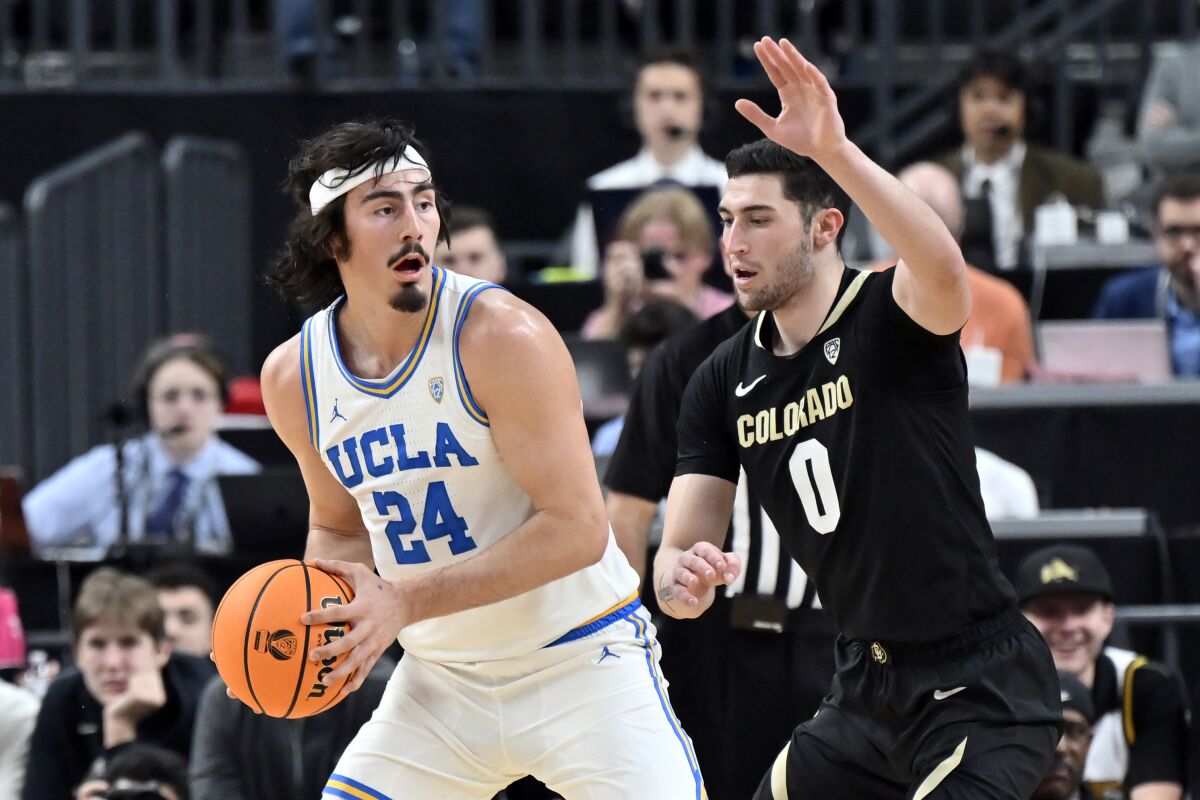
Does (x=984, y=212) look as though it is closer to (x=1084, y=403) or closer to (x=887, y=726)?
(x=1084, y=403)

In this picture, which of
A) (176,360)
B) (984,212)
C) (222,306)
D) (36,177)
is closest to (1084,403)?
(984,212)

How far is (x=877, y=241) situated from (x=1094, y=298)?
51.4 inches

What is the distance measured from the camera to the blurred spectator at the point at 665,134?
11438 mm

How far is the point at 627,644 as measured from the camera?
211 inches

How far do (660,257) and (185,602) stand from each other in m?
2.89

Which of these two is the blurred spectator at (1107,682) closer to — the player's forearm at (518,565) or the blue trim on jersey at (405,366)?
the player's forearm at (518,565)

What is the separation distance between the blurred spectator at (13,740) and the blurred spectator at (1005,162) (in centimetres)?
579

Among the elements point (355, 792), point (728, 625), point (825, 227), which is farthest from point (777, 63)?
point (728, 625)

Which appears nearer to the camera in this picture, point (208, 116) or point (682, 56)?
point (682, 56)

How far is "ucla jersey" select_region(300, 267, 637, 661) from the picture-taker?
5.18 meters

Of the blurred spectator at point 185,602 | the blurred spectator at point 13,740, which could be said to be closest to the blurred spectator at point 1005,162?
the blurred spectator at point 185,602

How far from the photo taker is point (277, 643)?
4898 mm

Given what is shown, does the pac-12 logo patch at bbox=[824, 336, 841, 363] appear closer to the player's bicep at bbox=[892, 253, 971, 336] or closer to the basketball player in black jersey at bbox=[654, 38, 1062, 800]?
the basketball player in black jersey at bbox=[654, 38, 1062, 800]

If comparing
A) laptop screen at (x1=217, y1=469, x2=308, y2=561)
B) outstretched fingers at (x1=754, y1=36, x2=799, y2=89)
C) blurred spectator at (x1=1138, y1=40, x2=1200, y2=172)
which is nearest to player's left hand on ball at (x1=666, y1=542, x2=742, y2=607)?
outstretched fingers at (x1=754, y1=36, x2=799, y2=89)
